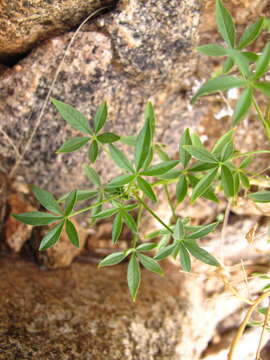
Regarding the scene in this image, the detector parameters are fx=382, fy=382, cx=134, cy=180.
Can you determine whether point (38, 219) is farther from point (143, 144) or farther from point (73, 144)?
point (143, 144)

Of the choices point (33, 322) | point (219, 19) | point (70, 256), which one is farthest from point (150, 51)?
point (33, 322)

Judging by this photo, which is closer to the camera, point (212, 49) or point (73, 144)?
point (212, 49)

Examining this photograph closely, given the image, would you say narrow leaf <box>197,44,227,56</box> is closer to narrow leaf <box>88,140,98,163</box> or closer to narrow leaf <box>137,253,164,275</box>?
narrow leaf <box>88,140,98,163</box>

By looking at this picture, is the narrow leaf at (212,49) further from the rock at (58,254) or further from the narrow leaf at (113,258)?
the rock at (58,254)

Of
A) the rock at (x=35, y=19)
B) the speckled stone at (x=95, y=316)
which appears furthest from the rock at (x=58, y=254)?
the rock at (x=35, y=19)

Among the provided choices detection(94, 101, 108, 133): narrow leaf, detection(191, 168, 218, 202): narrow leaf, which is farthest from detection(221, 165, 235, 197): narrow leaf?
detection(94, 101, 108, 133): narrow leaf

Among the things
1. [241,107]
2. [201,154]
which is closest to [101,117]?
[201,154]

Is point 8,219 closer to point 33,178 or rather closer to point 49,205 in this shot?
point 33,178
